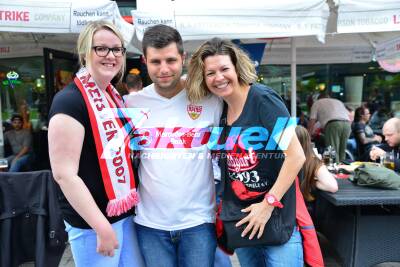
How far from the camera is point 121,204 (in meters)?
1.62

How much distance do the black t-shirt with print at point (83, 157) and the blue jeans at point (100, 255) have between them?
4 centimetres

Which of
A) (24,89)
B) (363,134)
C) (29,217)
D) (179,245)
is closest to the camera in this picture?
(179,245)

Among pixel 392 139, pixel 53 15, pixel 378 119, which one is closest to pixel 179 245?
pixel 53 15

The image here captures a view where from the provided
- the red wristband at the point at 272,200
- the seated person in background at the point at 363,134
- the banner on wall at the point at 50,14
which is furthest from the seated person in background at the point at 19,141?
the seated person in background at the point at 363,134

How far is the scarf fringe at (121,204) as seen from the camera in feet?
5.23

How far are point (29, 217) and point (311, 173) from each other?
2.16m

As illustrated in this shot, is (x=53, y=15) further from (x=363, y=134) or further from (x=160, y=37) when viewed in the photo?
(x=363, y=134)

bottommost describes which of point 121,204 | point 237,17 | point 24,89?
point 121,204

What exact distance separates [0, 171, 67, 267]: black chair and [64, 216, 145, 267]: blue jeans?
1048 millimetres

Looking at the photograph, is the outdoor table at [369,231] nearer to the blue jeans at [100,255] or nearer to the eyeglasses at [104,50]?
the blue jeans at [100,255]

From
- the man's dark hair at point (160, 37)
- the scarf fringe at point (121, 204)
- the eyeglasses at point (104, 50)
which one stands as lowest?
the scarf fringe at point (121, 204)

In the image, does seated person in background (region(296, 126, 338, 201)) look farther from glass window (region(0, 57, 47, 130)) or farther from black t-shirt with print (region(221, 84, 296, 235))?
glass window (region(0, 57, 47, 130))

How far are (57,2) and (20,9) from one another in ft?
1.14

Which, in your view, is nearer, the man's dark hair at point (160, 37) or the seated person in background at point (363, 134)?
the man's dark hair at point (160, 37)
